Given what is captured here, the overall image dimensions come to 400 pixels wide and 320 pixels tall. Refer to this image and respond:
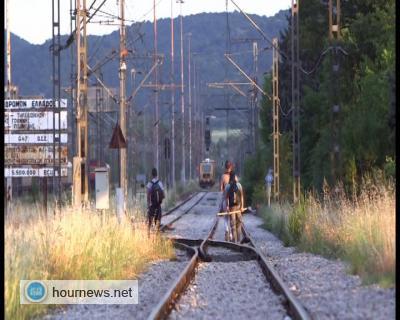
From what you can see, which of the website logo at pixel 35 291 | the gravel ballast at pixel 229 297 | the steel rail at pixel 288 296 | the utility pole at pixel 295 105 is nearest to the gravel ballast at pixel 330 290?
the steel rail at pixel 288 296

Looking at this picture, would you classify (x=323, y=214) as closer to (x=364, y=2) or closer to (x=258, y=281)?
(x=258, y=281)

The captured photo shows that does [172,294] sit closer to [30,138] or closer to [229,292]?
[229,292]

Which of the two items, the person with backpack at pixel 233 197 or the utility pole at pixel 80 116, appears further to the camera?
the utility pole at pixel 80 116

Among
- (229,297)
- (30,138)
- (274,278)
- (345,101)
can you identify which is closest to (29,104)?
(30,138)

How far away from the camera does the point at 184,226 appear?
1522 inches

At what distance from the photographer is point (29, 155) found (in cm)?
3064

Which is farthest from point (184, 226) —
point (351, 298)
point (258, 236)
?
point (351, 298)

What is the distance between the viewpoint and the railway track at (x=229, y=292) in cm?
1236

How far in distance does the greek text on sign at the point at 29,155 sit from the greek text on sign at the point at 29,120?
2.17 ft

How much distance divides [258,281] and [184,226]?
22.2m

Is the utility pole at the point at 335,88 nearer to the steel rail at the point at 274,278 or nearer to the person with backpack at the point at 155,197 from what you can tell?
the steel rail at the point at 274,278

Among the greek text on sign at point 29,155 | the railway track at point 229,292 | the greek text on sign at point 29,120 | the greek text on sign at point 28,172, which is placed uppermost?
the greek text on sign at point 29,120
